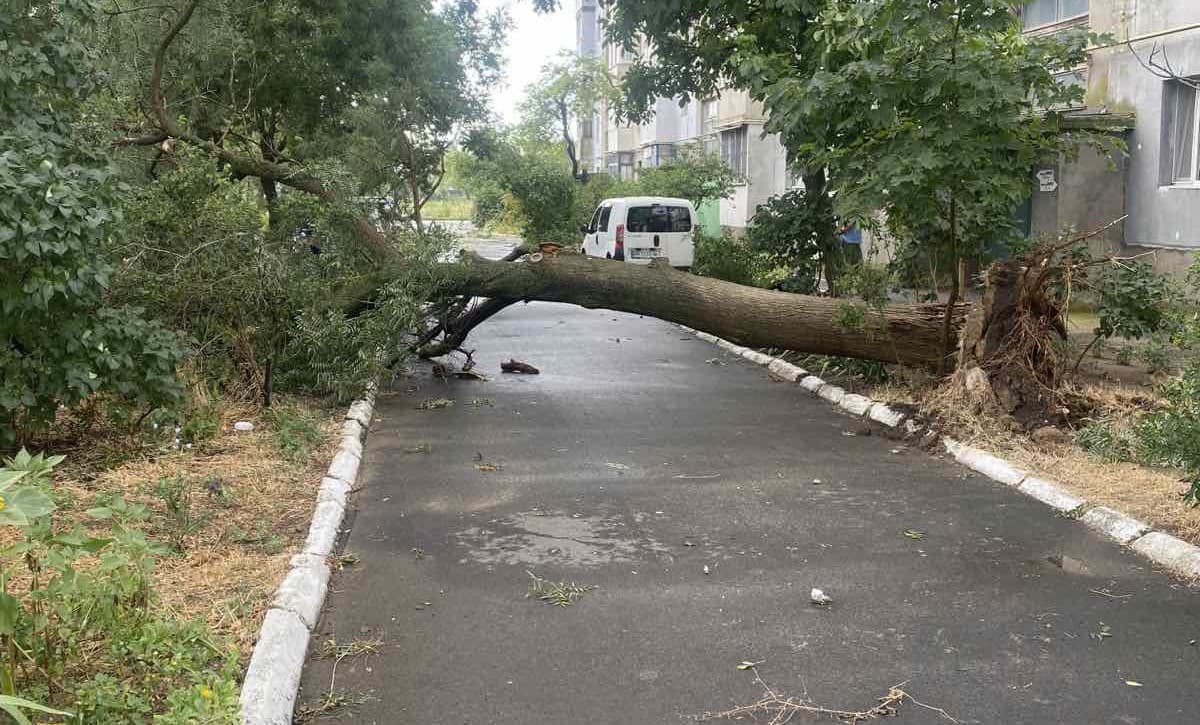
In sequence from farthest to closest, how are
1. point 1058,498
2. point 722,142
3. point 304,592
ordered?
point 722,142, point 1058,498, point 304,592

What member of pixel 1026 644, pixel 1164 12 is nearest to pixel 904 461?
pixel 1026 644

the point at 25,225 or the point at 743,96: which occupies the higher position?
the point at 743,96

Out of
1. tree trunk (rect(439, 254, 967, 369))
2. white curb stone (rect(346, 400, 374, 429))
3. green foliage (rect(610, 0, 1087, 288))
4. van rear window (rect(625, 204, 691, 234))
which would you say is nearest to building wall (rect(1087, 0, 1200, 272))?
green foliage (rect(610, 0, 1087, 288))

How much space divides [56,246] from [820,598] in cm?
465

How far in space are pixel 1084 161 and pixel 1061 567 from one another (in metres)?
14.6

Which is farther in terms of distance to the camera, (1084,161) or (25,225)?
(1084,161)

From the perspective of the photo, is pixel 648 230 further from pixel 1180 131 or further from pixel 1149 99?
pixel 1180 131

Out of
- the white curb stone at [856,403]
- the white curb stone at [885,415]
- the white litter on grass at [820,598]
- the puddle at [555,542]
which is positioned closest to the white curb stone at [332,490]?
the puddle at [555,542]

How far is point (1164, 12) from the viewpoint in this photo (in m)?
16.1

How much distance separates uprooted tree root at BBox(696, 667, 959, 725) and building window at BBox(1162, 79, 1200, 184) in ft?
49.1

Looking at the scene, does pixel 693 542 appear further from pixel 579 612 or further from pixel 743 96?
pixel 743 96

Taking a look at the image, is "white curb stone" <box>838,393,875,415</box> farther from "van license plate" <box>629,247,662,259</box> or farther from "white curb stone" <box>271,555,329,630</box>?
"van license plate" <box>629,247,662,259</box>

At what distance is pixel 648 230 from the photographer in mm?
24172

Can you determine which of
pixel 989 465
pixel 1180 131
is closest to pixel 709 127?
pixel 1180 131
